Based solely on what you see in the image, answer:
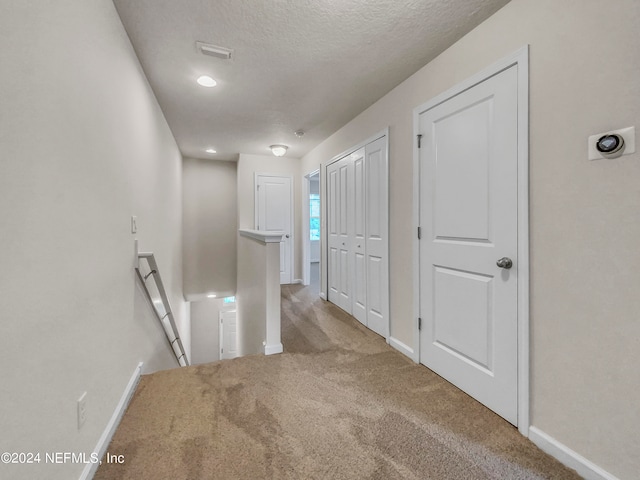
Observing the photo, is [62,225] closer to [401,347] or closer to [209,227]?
[401,347]

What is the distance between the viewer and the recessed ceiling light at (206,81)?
2.42 m

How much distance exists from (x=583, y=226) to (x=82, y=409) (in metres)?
2.35

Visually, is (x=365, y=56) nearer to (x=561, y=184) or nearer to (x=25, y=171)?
(x=561, y=184)

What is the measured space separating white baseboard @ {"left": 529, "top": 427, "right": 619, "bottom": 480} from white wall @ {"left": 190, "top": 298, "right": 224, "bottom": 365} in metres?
6.28

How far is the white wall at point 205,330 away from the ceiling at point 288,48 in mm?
4555

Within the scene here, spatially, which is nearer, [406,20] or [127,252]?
[406,20]

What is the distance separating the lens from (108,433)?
4.80 ft

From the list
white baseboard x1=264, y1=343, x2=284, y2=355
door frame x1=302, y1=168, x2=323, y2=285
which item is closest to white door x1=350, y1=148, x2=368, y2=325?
white baseboard x1=264, y1=343, x2=284, y2=355

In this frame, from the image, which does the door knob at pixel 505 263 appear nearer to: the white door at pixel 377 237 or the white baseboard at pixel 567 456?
the white baseboard at pixel 567 456

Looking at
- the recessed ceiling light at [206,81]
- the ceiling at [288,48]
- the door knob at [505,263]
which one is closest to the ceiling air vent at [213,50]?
the ceiling at [288,48]

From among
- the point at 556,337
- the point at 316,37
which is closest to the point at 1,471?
the point at 556,337

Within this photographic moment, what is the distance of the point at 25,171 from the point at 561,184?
2.15m

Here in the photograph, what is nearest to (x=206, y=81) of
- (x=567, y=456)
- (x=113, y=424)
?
(x=113, y=424)

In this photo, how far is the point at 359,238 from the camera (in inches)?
128
